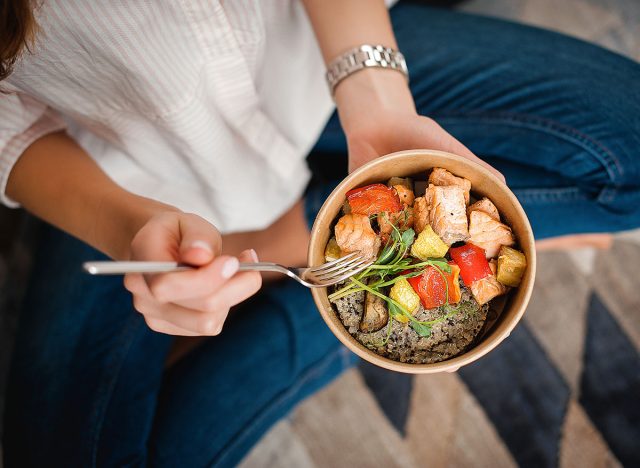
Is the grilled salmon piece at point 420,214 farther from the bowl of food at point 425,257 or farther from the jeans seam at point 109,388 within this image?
the jeans seam at point 109,388

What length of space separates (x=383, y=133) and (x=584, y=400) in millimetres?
1222

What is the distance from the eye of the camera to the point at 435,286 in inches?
28.0

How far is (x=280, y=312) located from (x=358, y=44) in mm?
647

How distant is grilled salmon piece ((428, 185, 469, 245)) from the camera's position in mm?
699

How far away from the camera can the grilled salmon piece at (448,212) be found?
2.29ft

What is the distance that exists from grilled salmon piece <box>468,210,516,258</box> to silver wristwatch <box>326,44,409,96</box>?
1.28ft

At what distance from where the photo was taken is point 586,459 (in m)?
1.52

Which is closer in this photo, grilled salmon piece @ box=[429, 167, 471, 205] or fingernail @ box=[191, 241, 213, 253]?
fingernail @ box=[191, 241, 213, 253]

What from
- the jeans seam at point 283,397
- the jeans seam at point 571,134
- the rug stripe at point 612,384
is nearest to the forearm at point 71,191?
the jeans seam at point 283,397

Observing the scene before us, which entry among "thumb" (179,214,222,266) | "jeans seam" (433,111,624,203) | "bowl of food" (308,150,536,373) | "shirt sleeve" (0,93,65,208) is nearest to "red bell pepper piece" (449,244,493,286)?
"bowl of food" (308,150,536,373)

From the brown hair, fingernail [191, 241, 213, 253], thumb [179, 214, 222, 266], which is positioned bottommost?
thumb [179, 214, 222, 266]

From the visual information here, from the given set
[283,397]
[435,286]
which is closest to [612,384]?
[283,397]

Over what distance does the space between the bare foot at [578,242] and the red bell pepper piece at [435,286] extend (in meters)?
0.74

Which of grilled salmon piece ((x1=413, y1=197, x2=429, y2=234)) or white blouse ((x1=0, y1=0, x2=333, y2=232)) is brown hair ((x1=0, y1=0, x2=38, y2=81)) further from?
grilled salmon piece ((x1=413, y1=197, x2=429, y2=234))
